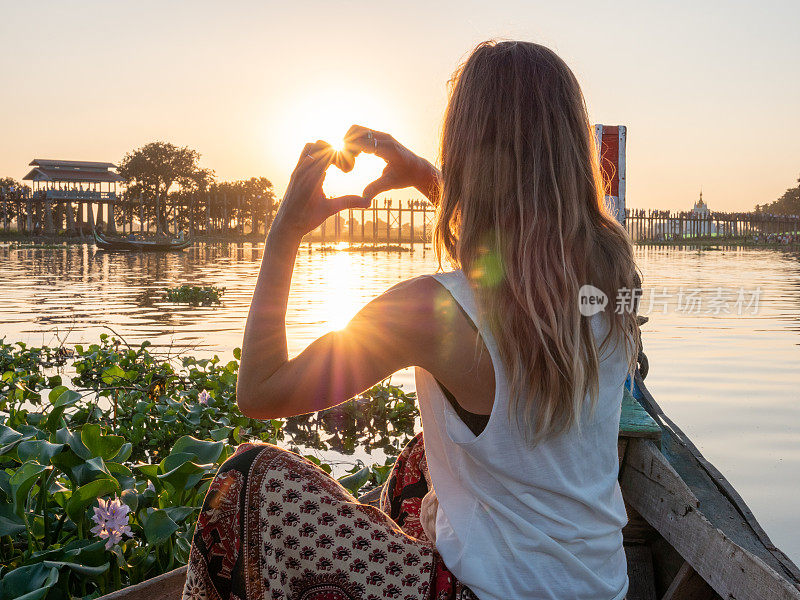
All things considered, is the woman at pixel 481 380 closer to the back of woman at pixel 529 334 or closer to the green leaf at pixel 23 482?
the back of woman at pixel 529 334

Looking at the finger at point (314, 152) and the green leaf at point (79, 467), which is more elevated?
the finger at point (314, 152)

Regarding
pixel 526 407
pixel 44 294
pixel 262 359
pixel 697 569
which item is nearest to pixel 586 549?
pixel 526 407

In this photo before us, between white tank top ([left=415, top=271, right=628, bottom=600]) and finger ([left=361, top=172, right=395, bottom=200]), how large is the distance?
680 millimetres

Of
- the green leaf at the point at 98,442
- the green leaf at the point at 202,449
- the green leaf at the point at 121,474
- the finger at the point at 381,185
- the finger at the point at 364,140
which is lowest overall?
the green leaf at the point at 121,474

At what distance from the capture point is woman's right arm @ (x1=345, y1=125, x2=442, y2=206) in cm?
203

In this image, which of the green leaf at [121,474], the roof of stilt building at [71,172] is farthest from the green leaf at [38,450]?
the roof of stilt building at [71,172]

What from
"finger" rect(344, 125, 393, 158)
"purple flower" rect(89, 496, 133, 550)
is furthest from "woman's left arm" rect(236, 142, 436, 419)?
"purple flower" rect(89, 496, 133, 550)

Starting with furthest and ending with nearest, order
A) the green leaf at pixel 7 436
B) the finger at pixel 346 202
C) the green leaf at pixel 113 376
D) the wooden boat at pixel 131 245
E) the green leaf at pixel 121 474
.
Answer: the wooden boat at pixel 131 245
the green leaf at pixel 113 376
the green leaf at pixel 7 436
the green leaf at pixel 121 474
the finger at pixel 346 202

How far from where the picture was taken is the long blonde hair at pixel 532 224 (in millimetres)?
1415

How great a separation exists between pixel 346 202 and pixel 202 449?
4.18 ft

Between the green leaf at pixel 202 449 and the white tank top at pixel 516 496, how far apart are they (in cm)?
127

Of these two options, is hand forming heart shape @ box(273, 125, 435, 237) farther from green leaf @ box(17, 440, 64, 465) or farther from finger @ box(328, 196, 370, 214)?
green leaf @ box(17, 440, 64, 465)

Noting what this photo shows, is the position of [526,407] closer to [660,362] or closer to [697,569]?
[697,569]

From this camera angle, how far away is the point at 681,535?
6.63 feet
